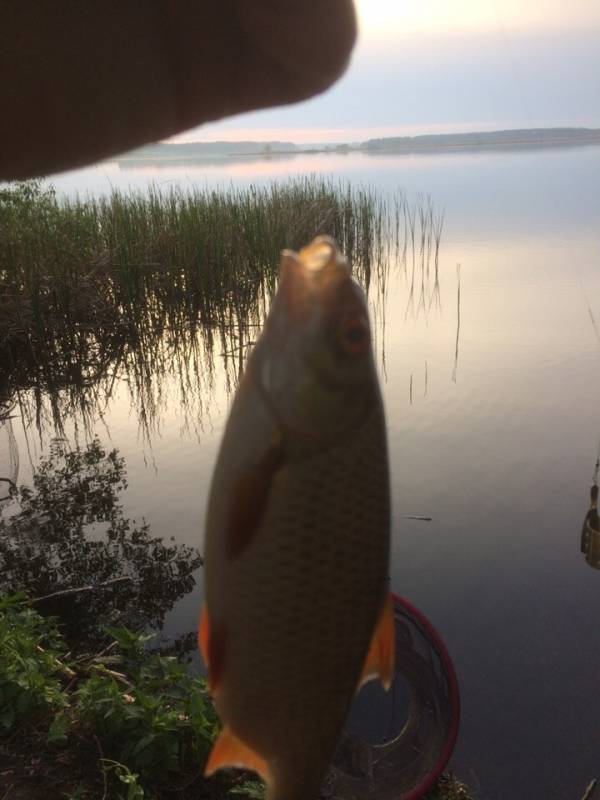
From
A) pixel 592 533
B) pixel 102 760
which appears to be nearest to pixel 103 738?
pixel 102 760

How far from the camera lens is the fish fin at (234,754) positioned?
1.04 metres

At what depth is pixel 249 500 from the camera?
925 millimetres

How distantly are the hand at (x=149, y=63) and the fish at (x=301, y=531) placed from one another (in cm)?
21

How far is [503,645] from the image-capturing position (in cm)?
460

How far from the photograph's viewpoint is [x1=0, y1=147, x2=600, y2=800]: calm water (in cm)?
406

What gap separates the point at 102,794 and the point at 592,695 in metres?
2.70

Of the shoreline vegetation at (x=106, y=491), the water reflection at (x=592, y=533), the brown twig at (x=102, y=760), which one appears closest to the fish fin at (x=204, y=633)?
the shoreline vegetation at (x=106, y=491)

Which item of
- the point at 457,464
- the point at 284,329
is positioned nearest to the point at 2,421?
the point at 457,464

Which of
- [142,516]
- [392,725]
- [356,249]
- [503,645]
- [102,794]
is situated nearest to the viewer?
[102,794]

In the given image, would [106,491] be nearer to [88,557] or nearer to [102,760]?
[88,557]

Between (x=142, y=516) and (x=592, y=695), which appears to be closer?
(x=592, y=695)

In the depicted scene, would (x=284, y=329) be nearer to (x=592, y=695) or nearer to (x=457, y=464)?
(x=592, y=695)

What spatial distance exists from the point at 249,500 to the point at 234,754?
398 mm

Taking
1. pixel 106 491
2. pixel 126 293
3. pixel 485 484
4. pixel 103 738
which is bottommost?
pixel 485 484
